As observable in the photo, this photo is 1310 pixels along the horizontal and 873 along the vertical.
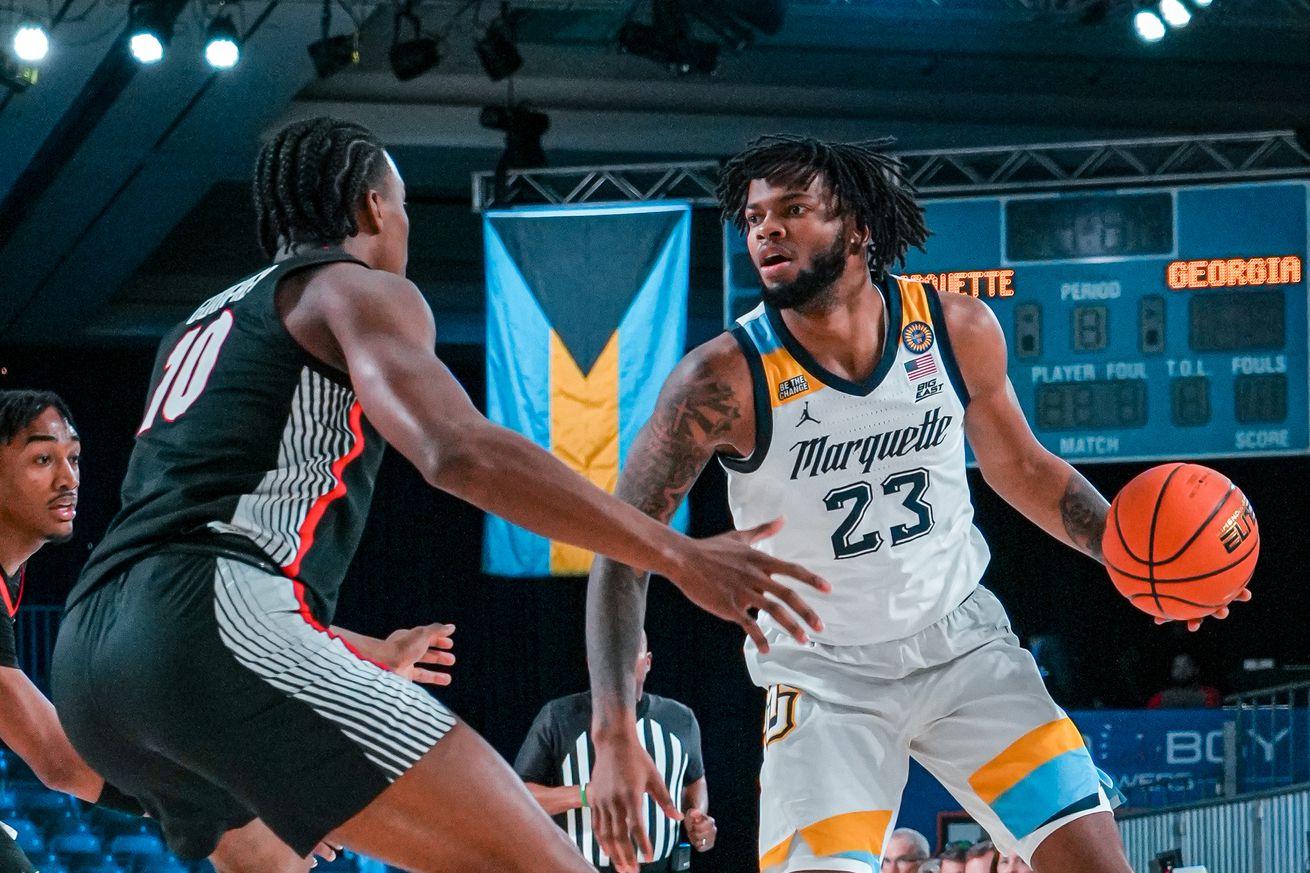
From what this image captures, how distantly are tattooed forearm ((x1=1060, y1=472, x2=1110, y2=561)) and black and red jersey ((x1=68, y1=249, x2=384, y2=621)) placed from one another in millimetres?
1799

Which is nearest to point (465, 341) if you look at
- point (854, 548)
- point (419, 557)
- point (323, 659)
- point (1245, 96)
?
point (419, 557)

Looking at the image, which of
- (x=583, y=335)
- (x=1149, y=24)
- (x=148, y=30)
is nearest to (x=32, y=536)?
(x=148, y=30)

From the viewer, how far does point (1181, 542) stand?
3662 millimetres

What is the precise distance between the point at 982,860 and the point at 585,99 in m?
7.13

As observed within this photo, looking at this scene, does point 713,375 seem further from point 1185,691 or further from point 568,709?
point 1185,691

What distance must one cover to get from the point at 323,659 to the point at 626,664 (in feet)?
2.95

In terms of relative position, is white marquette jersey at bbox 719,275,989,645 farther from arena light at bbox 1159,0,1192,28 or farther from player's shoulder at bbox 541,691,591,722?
arena light at bbox 1159,0,1192,28

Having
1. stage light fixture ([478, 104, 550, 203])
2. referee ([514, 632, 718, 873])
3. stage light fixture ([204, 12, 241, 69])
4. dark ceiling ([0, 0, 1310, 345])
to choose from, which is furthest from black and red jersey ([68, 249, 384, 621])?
stage light fixture ([478, 104, 550, 203])

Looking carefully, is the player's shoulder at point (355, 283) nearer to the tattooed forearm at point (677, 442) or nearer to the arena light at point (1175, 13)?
the tattooed forearm at point (677, 442)

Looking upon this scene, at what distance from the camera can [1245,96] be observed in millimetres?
12500

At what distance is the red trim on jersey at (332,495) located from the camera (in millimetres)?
2750

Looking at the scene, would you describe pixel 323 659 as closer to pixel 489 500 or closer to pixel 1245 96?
pixel 489 500

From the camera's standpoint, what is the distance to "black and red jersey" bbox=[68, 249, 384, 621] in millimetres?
2709

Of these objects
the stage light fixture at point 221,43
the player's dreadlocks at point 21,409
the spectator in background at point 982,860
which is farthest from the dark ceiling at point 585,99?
the player's dreadlocks at point 21,409
